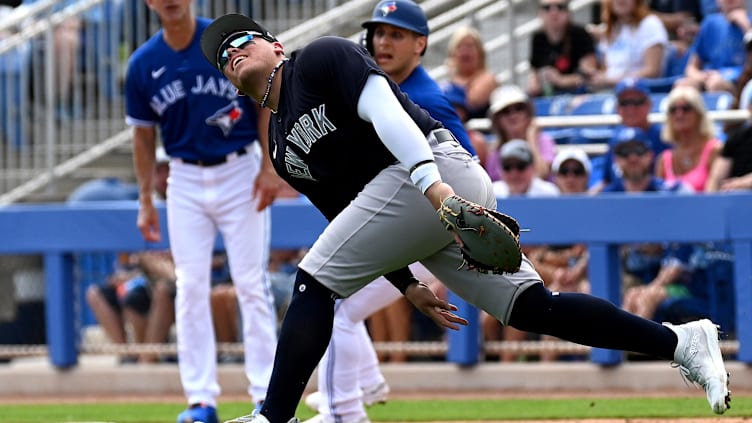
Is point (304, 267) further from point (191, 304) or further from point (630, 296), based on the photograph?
point (630, 296)

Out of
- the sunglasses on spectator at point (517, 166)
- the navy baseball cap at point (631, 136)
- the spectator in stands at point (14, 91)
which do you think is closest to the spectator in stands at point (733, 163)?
the navy baseball cap at point (631, 136)

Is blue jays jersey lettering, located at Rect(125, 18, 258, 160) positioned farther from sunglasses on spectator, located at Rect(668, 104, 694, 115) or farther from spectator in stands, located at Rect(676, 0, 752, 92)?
spectator in stands, located at Rect(676, 0, 752, 92)

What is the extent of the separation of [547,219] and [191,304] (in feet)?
8.80

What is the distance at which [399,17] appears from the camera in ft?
20.5

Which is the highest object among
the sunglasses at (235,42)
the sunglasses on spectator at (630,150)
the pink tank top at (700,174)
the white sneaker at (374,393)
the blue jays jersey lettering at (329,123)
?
the sunglasses at (235,42)

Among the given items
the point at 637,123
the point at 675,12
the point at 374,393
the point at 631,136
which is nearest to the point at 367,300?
the point at 374,393

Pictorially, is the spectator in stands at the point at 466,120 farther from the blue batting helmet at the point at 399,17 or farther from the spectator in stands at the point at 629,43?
the blue batting helmet at the point at 399,17

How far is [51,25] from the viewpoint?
11570 millimetres

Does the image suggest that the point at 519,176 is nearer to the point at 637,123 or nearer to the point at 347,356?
the point at 637,123

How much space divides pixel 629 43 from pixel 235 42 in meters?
6.68

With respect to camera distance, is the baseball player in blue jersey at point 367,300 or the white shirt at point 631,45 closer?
the baseball player in blue jersey at point 367,300

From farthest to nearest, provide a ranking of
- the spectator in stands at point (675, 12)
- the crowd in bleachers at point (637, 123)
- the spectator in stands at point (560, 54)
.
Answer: the spectator in stands at point (675, 12) < the spectator in stands at point (560, 54) < the crowd in bleachers at point (637, 123)

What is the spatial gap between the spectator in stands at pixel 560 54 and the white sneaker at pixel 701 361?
646 cm

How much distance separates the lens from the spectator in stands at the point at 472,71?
1061 cm
